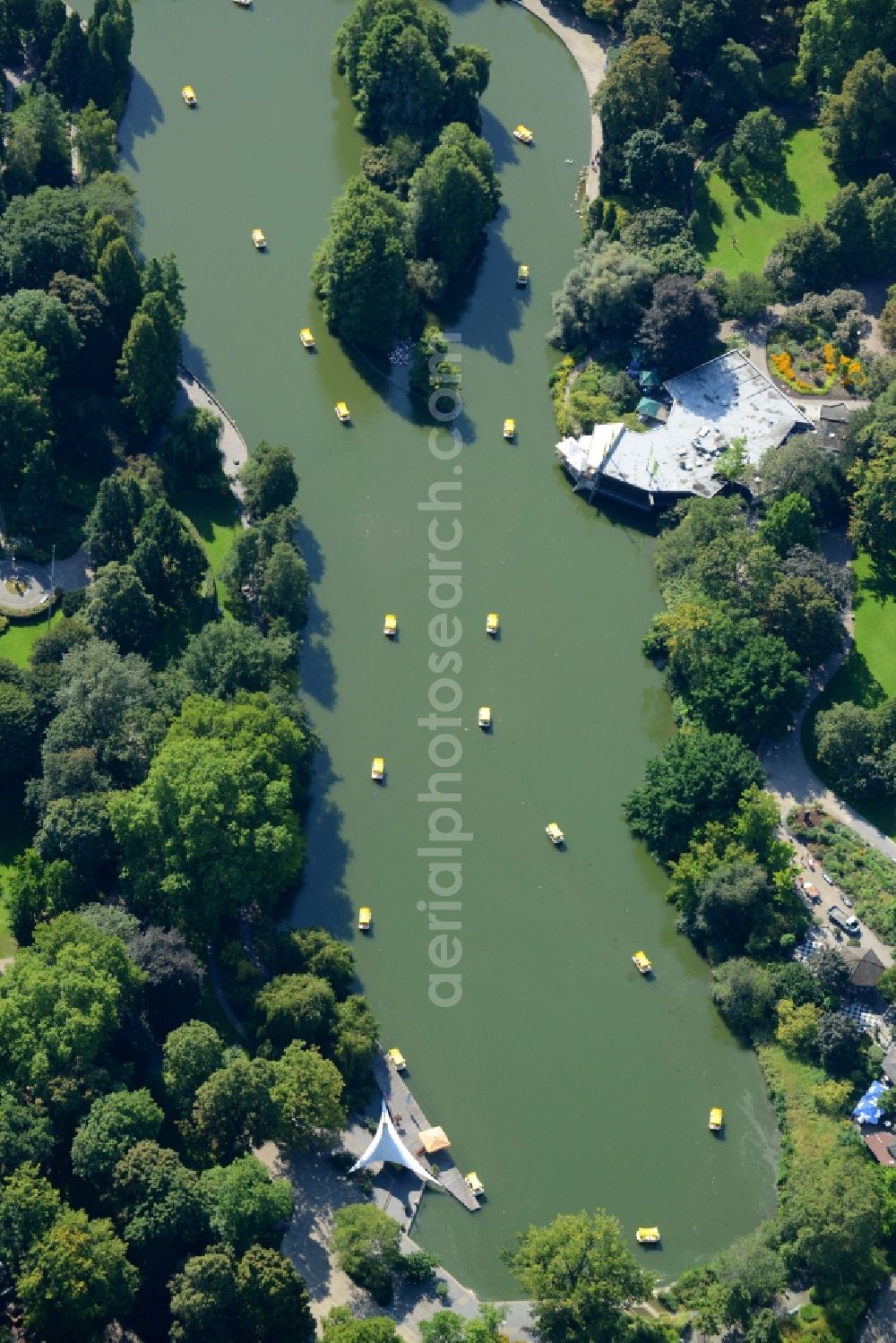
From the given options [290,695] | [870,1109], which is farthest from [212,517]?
[870,1109]

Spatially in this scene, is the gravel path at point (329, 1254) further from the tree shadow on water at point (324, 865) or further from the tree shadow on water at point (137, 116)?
the tree shadow on water at point (137, 116)

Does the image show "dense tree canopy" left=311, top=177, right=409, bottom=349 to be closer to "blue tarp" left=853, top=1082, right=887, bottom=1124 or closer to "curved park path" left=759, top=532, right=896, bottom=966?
"curved park path" left=759, top=532, right=896, bottom=966

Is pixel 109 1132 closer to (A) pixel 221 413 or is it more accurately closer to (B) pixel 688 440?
(A) pixel 221 413

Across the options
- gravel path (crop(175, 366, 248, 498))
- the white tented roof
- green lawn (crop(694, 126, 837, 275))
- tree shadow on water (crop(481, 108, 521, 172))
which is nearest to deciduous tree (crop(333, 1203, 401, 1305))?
the white tented roof

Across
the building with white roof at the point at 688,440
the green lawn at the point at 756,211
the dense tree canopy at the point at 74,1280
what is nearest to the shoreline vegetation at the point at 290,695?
the dense tree canopy at the point at 74,1280

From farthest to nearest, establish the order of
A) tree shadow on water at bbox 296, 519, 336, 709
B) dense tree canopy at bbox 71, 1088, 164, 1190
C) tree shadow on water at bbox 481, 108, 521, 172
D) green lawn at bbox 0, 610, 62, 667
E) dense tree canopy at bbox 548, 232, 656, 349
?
A: 1. tree shadow on water at bbox 481, 108, 521, 172
2. dense tree canopy at bbox 548, 232, 656, 349
3. tree shadow on water at bbox 296, 519, 336, 709
4. green lawn at bbox 0, 610, 62, 667
5. dense tree canopy at bbox 71, 1088, 164, 1190
